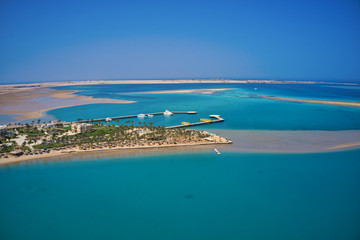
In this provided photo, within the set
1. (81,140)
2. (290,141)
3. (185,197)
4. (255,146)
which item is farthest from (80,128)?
(290,141)

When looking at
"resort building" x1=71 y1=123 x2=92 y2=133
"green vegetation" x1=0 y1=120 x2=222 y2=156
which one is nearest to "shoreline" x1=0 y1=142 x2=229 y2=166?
"green vegetation" x1=0 y1=120 x2=222 y2=156

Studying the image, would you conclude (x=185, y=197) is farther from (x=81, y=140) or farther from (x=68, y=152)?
(x=81, y=140)

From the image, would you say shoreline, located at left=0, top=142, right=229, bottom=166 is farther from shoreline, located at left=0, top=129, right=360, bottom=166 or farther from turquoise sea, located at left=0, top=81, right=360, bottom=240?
turquoise sea, located at left=0, top=81, right=360, bottom=240

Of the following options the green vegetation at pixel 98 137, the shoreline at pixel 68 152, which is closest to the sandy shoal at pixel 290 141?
the shoreline at pixel 68 152

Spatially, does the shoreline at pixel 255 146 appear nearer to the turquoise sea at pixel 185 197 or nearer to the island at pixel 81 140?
the island at pixel 81 140

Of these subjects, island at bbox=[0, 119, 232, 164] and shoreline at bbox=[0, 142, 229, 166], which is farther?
island at bbox=[0, 119, 232, 164]

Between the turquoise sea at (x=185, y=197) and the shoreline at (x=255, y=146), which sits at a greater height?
the shoreline at (x=255, y=146)

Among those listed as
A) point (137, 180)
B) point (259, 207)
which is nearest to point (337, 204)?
point (259, 207)

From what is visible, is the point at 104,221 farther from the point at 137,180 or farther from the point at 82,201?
the point at 137,180
